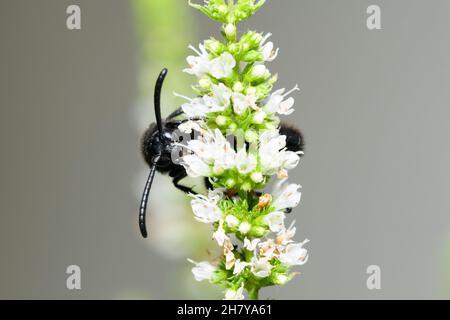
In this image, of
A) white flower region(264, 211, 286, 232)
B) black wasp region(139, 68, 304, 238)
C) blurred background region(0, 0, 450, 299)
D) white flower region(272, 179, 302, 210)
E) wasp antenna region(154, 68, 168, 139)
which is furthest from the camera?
blurred background region(0, 0, 450, 299)

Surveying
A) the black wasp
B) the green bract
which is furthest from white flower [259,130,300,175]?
the black wasp

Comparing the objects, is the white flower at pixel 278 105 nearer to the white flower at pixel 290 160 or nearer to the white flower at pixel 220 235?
the white flower at pixel 290 160

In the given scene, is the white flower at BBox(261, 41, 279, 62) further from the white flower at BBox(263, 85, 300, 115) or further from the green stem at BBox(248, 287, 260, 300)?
the green stem at BBox(248, 287, 260, 300)

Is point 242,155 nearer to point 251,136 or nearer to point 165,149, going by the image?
point 251,136

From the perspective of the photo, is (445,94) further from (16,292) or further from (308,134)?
(16,292)

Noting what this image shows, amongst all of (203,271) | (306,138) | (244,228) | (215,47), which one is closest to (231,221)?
(244,228)
